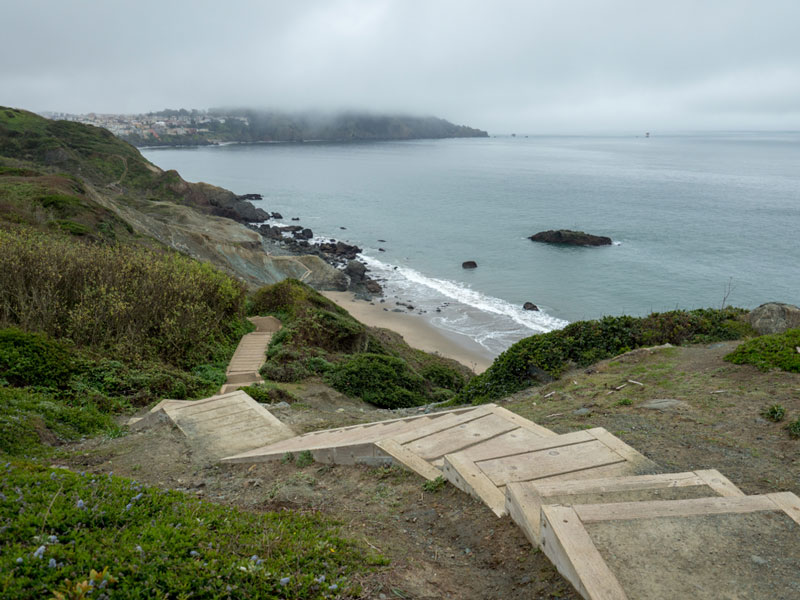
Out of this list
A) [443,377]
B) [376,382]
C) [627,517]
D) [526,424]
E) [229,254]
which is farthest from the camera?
[229,254]

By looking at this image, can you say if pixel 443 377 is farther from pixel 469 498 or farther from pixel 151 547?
pixel 151 547

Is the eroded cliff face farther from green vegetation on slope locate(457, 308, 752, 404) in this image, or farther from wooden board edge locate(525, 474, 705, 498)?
wooden board edge locate(525, 474, 705, 498)

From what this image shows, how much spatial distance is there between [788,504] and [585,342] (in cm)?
861

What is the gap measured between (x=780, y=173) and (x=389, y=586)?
139 meters

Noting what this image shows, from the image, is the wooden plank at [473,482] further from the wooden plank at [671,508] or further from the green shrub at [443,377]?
the green shrub at [443,377]

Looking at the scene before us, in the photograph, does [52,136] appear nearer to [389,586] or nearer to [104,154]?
[104,154]

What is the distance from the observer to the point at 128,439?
25.8ft

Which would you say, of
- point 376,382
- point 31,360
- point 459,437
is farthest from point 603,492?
point 376,382

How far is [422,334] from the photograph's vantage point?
31812mm

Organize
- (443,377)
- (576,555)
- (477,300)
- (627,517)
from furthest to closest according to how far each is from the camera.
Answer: (477,300) < (443,377) < (627,517) < (576,555)

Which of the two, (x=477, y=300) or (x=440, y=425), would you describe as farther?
(x=477, y=300)

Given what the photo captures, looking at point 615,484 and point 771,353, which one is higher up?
point 615,484

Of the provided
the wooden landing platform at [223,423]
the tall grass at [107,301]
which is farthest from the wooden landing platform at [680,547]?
the tall grass at [107,301]

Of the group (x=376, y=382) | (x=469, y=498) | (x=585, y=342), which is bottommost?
(x=376, y=382)
